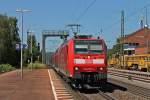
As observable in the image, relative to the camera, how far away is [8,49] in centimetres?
9769

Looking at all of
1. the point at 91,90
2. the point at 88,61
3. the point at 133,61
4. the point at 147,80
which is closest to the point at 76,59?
the point at 88,61

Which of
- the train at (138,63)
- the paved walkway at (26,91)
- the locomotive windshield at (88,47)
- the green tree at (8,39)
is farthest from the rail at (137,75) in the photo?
the green tree at (8,39)

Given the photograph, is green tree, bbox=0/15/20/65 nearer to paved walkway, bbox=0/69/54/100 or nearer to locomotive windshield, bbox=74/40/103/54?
paved walkway, bbox=0/69/54/100

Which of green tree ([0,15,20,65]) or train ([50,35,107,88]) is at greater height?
green tree ([0,15,20,65])

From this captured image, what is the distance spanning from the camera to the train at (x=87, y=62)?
2527 centimetres

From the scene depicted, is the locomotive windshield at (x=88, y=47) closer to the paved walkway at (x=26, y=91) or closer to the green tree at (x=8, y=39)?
the paved walkway at (x=26, y=91)

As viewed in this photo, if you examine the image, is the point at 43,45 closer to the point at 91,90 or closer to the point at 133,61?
the point at 133,61

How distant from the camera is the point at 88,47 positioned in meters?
26.1

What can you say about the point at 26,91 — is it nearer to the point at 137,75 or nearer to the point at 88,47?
the point at 88,47

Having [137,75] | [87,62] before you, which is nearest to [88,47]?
[87,62]

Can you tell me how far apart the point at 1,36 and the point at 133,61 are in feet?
126

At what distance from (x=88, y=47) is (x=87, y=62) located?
1043 mm

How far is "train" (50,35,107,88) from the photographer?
25.3 metres

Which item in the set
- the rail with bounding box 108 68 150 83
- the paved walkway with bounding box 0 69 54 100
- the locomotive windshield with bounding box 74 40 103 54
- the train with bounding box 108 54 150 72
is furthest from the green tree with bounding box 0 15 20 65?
the locomotive windshield with bounding box 74 40 103 54
